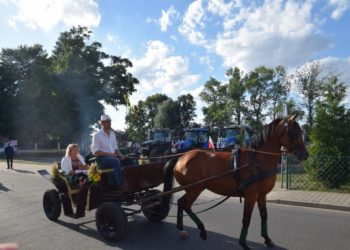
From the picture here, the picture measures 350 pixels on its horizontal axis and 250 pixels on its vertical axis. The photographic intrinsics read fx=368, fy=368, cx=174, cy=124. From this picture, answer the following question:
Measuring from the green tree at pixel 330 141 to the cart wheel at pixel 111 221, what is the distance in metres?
7.93

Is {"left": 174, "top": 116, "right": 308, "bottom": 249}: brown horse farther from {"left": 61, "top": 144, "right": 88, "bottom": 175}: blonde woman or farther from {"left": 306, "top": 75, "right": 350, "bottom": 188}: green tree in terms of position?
{"left": 306, "top": 75, "right": 350, "bottom": 188}: green tree

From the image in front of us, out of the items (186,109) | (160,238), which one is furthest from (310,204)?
(186,109)

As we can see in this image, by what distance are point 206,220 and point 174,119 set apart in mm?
75757

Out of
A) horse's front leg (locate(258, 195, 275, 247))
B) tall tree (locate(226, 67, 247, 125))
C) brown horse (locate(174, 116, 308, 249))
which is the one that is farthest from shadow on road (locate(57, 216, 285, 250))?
tall tree (locate(226, 67, 247, 125))

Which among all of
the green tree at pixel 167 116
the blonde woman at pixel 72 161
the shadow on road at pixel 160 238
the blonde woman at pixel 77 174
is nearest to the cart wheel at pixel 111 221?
the shadow on road at pixel 160 238

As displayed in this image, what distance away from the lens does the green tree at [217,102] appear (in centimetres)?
5722

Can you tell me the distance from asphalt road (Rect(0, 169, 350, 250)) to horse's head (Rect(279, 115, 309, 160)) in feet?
5.09

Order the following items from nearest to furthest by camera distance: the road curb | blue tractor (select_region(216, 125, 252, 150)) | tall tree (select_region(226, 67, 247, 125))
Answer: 1. the road curb
2. blue tractor (select_region(216, 125, 252, 150))
3. tall tree (select_region(226, 67, 247, 125))

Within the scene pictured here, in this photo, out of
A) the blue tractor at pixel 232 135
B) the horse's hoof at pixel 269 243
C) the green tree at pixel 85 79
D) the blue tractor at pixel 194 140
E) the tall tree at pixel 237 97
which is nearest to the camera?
the horse's hoof at pixel 269 243

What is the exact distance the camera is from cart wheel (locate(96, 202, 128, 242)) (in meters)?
6.28

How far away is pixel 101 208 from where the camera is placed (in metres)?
6.60

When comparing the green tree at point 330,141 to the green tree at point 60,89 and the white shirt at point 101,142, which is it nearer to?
the white shirt at point 101,142

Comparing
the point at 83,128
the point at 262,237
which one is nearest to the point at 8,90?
the point at 83,128

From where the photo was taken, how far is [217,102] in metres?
60.8
